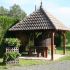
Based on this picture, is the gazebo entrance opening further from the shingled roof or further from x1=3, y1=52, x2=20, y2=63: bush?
x1=3, y1=52, x2=20, y2=63: bush

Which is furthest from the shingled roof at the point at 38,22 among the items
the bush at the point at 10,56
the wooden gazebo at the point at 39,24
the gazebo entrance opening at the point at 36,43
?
the bush at the point at 10,56

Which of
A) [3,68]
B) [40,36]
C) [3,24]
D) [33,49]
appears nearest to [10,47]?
[3,68]

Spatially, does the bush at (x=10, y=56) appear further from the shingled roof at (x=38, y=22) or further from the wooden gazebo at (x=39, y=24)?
the shingled roof at (x=38, y=22)

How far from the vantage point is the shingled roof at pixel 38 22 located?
86.8 feet

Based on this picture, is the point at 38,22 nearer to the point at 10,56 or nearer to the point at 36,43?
the point at 36,43

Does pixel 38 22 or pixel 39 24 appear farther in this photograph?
pixel 38 22

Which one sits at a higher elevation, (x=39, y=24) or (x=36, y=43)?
(x=39, y=24)

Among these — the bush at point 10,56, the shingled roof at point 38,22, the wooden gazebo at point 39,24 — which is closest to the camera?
the bush at point 10,56

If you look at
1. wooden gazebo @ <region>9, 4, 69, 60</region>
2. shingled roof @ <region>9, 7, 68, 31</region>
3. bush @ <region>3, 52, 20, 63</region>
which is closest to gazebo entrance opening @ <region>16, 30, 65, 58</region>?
wooden gazebo @ <region>9, 4, 69, 60</region>

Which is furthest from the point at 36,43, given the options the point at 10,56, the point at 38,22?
the point at 10,56

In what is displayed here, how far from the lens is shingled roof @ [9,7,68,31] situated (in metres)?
26.5

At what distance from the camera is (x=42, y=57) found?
87.9ft

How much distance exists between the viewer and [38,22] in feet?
89.5

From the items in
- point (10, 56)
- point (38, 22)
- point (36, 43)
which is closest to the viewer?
point (10, 56)
